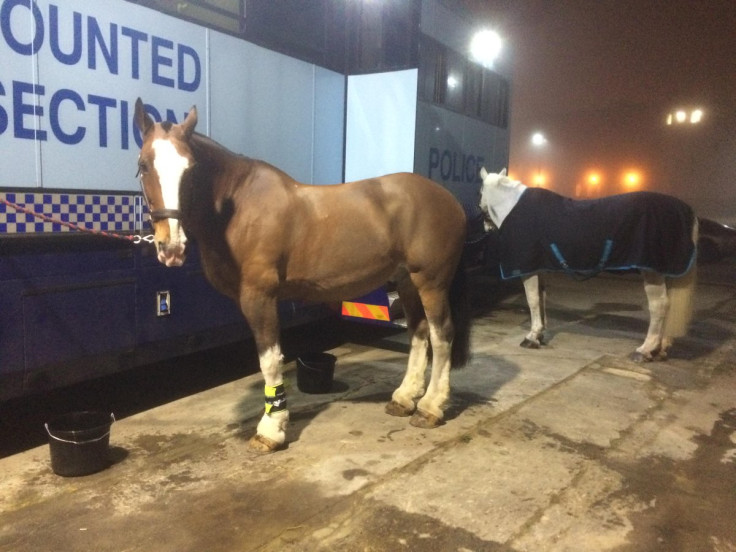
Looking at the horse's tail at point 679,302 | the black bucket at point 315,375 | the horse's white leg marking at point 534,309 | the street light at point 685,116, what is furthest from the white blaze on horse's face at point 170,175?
the street light at point 685,116

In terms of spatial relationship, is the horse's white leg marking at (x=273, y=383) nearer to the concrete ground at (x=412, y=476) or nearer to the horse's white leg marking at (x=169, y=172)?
the concrete ground at (x=412, y=476)

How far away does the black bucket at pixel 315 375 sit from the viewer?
4.76m

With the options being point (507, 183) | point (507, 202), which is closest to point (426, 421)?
point (507, 202)

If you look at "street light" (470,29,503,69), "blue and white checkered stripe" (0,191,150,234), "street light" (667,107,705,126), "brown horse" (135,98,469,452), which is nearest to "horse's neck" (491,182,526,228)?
"street light" (470,29,503,69)

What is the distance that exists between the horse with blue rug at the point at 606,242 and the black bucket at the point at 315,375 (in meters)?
2.63

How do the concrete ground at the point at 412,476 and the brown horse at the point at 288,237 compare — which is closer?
the concrete ground at the point at 412,476

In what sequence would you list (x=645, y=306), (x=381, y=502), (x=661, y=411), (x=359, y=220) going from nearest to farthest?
(x=381, y=502) < (x=359, y=220) < (x=661, y=411) < (x=645, y=306)

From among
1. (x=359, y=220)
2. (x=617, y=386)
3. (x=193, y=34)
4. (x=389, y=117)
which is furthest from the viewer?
(x=389, y=117)

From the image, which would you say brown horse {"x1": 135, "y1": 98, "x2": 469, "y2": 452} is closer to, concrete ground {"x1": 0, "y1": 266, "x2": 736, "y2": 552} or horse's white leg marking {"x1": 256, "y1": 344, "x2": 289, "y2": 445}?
horse's white leg marking {"x1": 256, "y1": 344, "x2": 289, "y2": 445}

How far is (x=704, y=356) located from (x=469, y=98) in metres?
4.21

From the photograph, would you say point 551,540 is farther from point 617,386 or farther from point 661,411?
point 617,386

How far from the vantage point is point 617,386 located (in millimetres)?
5234

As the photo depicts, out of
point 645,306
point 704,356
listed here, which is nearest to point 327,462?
point 704,356

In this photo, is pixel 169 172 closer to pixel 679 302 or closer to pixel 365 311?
pixel 365 311
